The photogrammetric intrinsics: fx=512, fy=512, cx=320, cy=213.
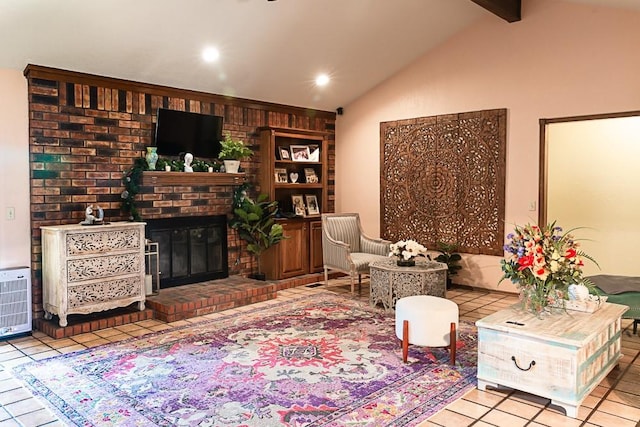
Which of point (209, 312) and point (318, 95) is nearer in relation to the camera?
point (209, 312)

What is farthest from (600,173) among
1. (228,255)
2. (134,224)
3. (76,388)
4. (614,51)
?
(76,388)

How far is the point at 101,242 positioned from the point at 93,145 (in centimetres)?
108

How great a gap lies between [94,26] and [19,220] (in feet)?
6.43

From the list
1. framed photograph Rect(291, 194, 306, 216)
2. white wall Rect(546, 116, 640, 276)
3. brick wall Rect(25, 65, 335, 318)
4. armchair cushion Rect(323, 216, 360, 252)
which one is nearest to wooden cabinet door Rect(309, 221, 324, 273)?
framed photograph Rect(291, 194, 306, 216)

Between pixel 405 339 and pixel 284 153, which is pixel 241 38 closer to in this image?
pixel 284 153

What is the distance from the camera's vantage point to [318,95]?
7273 millimetres

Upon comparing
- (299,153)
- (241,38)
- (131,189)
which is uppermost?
(241,38)

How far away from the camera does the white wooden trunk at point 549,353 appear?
3.05 m

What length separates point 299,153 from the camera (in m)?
7.34

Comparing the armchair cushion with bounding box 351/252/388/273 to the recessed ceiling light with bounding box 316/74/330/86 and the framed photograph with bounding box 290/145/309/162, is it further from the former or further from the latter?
the recessed ceiling light with bounding box 316/74/330/86

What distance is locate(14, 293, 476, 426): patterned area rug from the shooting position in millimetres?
3070

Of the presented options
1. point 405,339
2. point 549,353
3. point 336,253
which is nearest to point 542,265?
point 549,353

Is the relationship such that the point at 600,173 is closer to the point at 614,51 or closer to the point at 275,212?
the point at 614,51

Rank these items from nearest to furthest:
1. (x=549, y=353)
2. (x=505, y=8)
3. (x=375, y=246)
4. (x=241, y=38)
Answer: (x=549, y=353)
(x=241, y=38)
(x=505, y=8)
(x=375, y=246)
